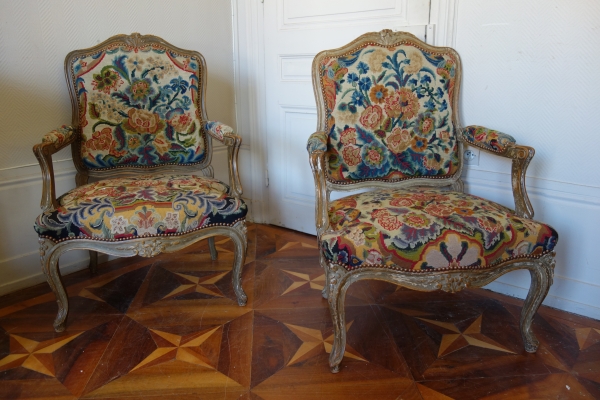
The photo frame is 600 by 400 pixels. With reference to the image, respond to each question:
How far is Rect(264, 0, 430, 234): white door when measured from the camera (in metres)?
2.05

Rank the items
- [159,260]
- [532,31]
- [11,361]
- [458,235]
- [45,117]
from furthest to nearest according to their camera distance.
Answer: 1. [159,260]
2. [45,117]
3. [532,31]
4. [11,361]
5. [458,235]

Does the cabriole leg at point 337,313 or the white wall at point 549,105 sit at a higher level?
the white wall at point 549,105

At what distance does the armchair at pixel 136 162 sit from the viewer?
1.55m

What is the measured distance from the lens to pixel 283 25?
2369mm

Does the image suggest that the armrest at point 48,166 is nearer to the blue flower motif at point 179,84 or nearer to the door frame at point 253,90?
the blue flower motif at point 179,84

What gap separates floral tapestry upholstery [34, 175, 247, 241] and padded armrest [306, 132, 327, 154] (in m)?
0.34

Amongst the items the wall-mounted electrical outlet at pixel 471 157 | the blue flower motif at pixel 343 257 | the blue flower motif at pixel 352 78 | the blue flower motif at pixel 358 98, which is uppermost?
the blue flower motif at pixel 352 78

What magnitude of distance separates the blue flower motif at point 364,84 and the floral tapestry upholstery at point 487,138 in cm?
41

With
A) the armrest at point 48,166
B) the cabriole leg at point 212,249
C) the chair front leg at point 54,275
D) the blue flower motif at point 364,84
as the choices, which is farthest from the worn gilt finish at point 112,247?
the blue flower motif at point 364,84

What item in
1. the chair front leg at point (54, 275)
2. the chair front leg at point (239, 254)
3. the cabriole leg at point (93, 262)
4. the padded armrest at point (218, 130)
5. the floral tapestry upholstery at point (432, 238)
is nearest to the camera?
the floral tapestry upholstery at point (432, 238)

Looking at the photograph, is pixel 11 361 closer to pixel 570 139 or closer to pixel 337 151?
pixel 337 151

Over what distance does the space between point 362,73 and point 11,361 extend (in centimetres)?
155

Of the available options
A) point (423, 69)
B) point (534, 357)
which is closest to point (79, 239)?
point (423, 69)

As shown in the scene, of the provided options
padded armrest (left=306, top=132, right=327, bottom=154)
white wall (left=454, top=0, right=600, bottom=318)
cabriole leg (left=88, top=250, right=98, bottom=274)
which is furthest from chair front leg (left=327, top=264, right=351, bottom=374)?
cabriole leg (left=88, top=250, right=98, bottom=274)
